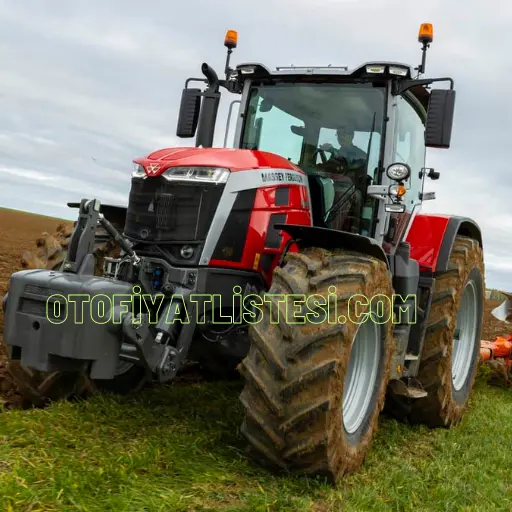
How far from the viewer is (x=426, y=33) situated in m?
5.11

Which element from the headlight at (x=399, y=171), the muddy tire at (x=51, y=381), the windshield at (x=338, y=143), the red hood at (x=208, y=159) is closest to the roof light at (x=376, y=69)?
the windshield at (x=338, y=143)

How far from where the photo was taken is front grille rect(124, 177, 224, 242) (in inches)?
164

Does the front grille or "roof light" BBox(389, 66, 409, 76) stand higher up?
"roof light" BBox(389, 66, 409, 76)

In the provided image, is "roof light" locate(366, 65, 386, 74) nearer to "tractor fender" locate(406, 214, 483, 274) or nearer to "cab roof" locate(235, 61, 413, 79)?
"cab roof" locate(235, 61, 413, 79)

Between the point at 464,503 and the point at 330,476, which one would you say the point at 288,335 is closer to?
the point at 330,476

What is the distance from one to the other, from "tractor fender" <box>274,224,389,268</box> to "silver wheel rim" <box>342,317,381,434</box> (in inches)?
18.0

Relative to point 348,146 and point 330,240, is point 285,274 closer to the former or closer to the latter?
point 330,240

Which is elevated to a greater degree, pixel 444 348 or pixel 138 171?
pixel 138 171

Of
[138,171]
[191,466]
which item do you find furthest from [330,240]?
[191,466]

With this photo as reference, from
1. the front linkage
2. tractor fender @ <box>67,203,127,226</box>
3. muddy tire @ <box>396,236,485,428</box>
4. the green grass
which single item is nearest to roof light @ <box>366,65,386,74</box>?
muddy tire @ <box>396,236,485,428</box>

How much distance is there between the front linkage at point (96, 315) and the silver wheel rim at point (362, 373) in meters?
0.97

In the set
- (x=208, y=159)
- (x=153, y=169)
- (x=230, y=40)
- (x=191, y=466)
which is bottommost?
(x=191, y=466)

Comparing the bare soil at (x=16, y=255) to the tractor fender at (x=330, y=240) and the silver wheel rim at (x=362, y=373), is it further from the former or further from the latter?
the silver wheel rim at (x=362, y=373)

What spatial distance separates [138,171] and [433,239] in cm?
247
